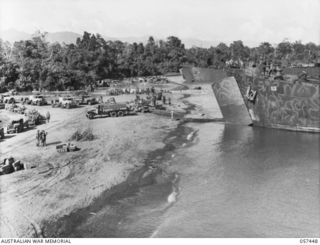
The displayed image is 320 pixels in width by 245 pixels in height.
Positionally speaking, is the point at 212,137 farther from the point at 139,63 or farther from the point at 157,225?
the point at 139,63

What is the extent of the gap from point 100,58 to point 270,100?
60.2 meters

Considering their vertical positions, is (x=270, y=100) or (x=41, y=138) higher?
(x=270, y=100)

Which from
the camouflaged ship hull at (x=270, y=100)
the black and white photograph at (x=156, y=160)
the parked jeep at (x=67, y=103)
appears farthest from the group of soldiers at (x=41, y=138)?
the camouflaged ship hull at (x=270, y=100)

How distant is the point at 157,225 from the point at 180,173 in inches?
361

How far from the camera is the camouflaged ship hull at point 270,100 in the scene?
45.6m

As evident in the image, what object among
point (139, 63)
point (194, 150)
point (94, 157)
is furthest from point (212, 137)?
point (139, 63)

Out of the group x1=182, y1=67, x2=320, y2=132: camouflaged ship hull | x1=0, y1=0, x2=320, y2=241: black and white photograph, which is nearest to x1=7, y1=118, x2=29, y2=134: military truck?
x1=0, y1=0, x2=320, y2=241: black and white photograph

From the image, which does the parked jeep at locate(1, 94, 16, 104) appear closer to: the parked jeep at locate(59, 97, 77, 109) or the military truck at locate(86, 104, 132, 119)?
the parked jeep at locate(59, 97, 77, 109)

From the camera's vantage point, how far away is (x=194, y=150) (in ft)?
123

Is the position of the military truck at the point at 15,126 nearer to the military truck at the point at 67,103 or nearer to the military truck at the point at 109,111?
the military truck at the point at 109,111

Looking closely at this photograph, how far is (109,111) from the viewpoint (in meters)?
48.6

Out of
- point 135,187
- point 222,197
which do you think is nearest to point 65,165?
point 135,187

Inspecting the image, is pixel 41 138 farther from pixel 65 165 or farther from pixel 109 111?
pixel 109 111

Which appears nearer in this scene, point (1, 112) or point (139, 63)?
point (1, 112)
